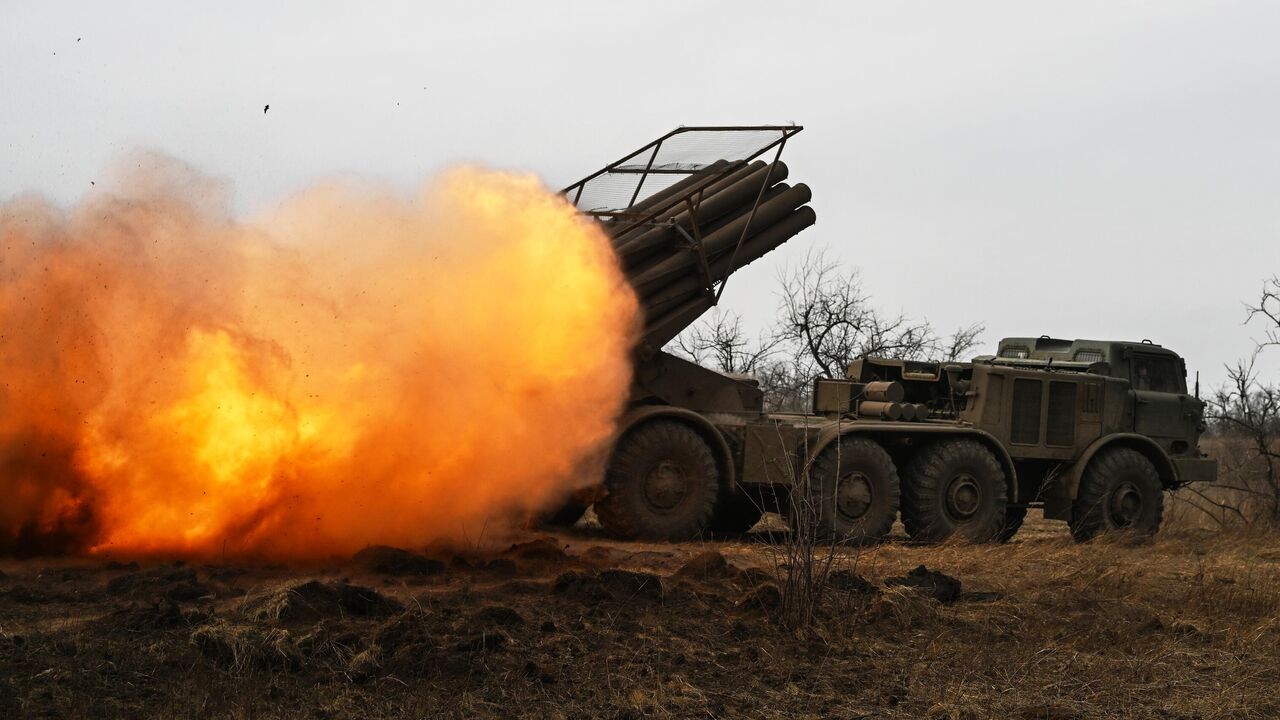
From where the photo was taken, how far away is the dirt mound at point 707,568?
1200 cm

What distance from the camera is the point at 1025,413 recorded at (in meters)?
18.2

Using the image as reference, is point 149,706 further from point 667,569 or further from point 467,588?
point 667,569

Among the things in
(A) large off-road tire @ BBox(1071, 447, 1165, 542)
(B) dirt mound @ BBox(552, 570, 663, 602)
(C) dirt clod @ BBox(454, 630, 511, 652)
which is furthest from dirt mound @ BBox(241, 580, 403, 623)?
(A) large off-road tire @ BBox(1071, 447, 1165, 542)

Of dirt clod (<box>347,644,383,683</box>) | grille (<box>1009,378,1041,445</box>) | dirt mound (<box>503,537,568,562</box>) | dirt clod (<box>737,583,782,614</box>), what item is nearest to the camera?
dirt clod (<box>347,644,383,683</box>)

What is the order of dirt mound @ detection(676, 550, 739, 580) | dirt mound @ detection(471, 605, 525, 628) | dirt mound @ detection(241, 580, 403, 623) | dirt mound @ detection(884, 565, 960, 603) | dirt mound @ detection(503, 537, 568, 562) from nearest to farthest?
dirt mound @ detection(241, 580, 403, 623), dirt mound @ detection(471, 605, 525, 628), dirt mound @ detection(676, 550, 739, 580), dirt mound @ detection(884, 565, 960, 603), dirt mound @ detection(503, 537, 568, 562)

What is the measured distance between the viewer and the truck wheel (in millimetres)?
17188

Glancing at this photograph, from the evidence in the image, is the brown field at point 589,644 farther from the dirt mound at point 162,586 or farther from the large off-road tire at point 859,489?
the large off-road tire at point 859,489

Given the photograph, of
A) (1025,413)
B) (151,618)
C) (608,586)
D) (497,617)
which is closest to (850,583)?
(608,586)

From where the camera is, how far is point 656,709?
8.40 metres

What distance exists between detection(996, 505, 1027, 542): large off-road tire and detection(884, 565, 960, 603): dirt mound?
6.27 m

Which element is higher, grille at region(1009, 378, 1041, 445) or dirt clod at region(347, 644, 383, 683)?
grille at region(1009, 378, 1041, 445)

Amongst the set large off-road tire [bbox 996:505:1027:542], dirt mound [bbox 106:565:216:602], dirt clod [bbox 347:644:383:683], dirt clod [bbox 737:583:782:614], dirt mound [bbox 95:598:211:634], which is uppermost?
large off-road tire [bbox 996:505:1027:542]

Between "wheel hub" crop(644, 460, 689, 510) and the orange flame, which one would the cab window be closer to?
"wheel hub" crop(644, 460, 689, 510)

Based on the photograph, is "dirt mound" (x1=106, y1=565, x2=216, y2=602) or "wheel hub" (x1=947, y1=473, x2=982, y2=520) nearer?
"dirt mound" (x1=106, y1=565, x2=216, y2=602)
